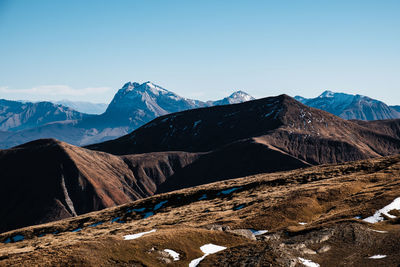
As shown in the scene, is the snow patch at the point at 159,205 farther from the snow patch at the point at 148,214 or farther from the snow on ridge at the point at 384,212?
the snow on ridge at the point at 384,212

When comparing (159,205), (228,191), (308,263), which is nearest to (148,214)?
(159,205)

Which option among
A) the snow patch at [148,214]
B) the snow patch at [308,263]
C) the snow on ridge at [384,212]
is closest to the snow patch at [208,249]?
the snow patch at [308,263]

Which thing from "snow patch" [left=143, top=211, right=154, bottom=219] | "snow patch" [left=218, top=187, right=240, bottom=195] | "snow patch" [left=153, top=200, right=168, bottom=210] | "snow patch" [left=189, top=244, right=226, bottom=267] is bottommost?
"snow patch" [left=143, top=211, right=154, bottom=219]

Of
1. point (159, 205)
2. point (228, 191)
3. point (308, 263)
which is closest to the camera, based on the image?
point (308, 263)

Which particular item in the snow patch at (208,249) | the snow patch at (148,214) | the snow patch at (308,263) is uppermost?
the snow patch at (308,263)

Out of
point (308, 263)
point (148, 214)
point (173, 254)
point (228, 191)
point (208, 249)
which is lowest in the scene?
point (148, 214)

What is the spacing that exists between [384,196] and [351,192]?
1751 cm

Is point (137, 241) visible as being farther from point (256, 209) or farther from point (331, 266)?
point (256, 209)

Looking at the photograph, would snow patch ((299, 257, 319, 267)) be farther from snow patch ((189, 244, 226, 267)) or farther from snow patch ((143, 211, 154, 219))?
snow patch ((143, 211, 154, 219))

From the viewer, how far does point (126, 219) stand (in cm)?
11319

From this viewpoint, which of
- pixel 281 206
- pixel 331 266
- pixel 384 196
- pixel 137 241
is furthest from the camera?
pixel 281 206

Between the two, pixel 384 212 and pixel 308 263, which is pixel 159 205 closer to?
pixel 384 212

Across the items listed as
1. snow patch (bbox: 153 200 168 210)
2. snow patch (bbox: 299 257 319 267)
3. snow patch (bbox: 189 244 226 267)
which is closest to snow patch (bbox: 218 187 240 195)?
snow patch (bbox: 153 200 168 210)

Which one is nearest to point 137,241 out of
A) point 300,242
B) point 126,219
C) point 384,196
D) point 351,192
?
point 300,242
